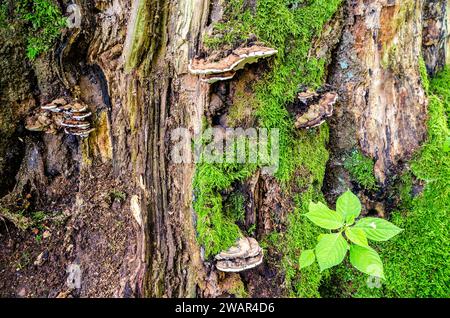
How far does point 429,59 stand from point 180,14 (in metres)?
3.67

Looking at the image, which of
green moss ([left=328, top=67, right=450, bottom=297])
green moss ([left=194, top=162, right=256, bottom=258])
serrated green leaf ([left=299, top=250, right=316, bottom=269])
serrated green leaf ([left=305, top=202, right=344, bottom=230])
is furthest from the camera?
green moss ([left=328, top=67, right=450, bottom=297])

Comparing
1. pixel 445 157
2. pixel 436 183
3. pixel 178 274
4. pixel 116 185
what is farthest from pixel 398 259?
pixel 116 185

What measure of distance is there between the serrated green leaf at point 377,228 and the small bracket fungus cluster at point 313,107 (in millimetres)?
1019

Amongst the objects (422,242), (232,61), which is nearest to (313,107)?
(232,61)

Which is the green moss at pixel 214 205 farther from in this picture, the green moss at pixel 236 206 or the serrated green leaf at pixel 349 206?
the serrated green leaf at pixel 349 206

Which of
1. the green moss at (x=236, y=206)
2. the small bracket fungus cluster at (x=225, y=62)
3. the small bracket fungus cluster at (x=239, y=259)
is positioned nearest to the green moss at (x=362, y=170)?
the green moss at (x=236, y=206)

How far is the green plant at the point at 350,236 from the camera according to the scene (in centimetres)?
237

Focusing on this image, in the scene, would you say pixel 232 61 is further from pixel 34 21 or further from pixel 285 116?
pixel 34 21

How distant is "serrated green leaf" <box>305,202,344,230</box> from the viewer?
2483mm

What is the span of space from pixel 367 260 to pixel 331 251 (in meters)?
0.30

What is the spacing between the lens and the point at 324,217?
99.3 inches

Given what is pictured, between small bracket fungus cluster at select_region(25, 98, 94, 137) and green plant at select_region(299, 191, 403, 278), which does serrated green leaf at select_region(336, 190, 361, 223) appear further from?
small bracket fungus cluster at select_region(25, 98, 94, 137)

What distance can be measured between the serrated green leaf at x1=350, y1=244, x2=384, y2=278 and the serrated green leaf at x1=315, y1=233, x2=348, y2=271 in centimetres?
14

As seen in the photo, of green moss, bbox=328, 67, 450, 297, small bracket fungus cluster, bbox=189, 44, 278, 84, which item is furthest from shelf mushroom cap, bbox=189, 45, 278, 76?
green moss, bbox=328, 67, 450, 297
